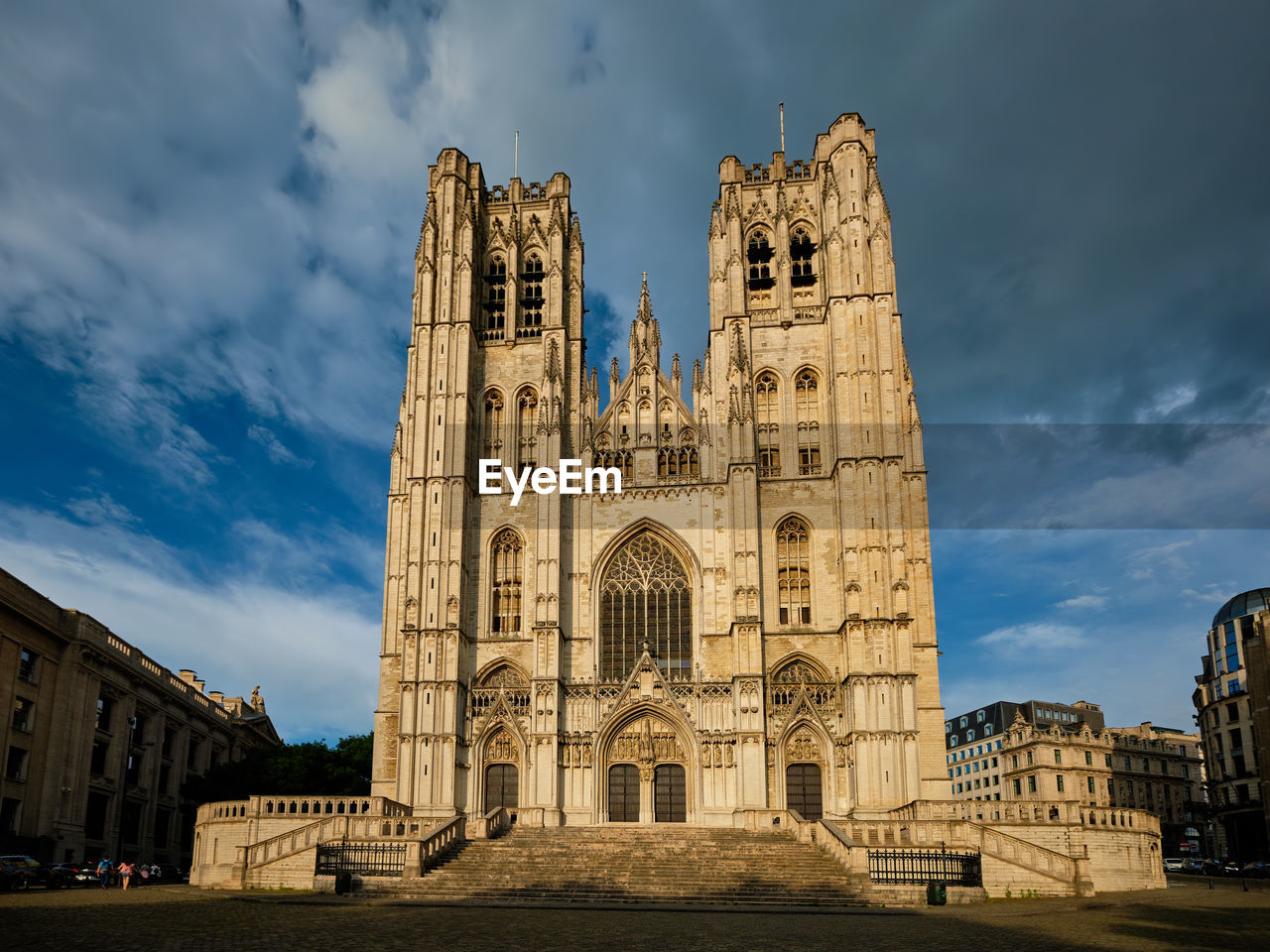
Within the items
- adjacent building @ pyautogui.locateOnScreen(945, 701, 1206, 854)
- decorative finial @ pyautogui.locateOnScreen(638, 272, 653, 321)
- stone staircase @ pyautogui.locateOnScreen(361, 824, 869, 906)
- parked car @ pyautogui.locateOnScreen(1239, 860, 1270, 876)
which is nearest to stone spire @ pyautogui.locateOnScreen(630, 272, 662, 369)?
decorative finial @ pyautogui.locateOnScreen(638, 272, 653, 321)

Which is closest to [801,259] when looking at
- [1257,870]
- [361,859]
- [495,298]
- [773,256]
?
[773,256]

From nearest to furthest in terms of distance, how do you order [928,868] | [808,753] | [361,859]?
[928,868] → [361,859] → [808,753]

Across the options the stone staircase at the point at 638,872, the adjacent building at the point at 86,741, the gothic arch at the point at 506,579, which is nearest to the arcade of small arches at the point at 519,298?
the gothic arch at the point at 506,579

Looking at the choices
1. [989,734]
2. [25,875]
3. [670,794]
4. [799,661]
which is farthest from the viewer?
[989,734]

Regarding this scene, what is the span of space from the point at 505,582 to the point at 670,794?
36.4 ft

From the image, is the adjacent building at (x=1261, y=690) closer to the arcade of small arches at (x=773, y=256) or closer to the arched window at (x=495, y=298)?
the arcade of small arches at (x=773, y=256)

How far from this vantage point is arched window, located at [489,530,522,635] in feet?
145

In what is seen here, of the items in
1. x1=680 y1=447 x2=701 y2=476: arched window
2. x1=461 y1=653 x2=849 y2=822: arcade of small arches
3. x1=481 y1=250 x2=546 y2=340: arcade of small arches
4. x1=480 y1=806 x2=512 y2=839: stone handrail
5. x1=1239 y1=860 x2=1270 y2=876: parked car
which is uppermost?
x1=481 y1=250 x2=546 y2=340: arcade of small arches

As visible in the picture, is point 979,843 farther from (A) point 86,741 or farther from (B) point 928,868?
(A) point 86,741

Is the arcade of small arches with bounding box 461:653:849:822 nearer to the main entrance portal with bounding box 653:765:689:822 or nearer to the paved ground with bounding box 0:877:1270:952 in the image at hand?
the main entrance portal with bounding box 653:765:689:822

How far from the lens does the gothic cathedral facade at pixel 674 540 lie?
40.1m

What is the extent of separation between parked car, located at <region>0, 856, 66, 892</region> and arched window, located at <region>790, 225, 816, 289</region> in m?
36.6

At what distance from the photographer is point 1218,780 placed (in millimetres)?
72188

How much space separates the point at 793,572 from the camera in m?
43.8
